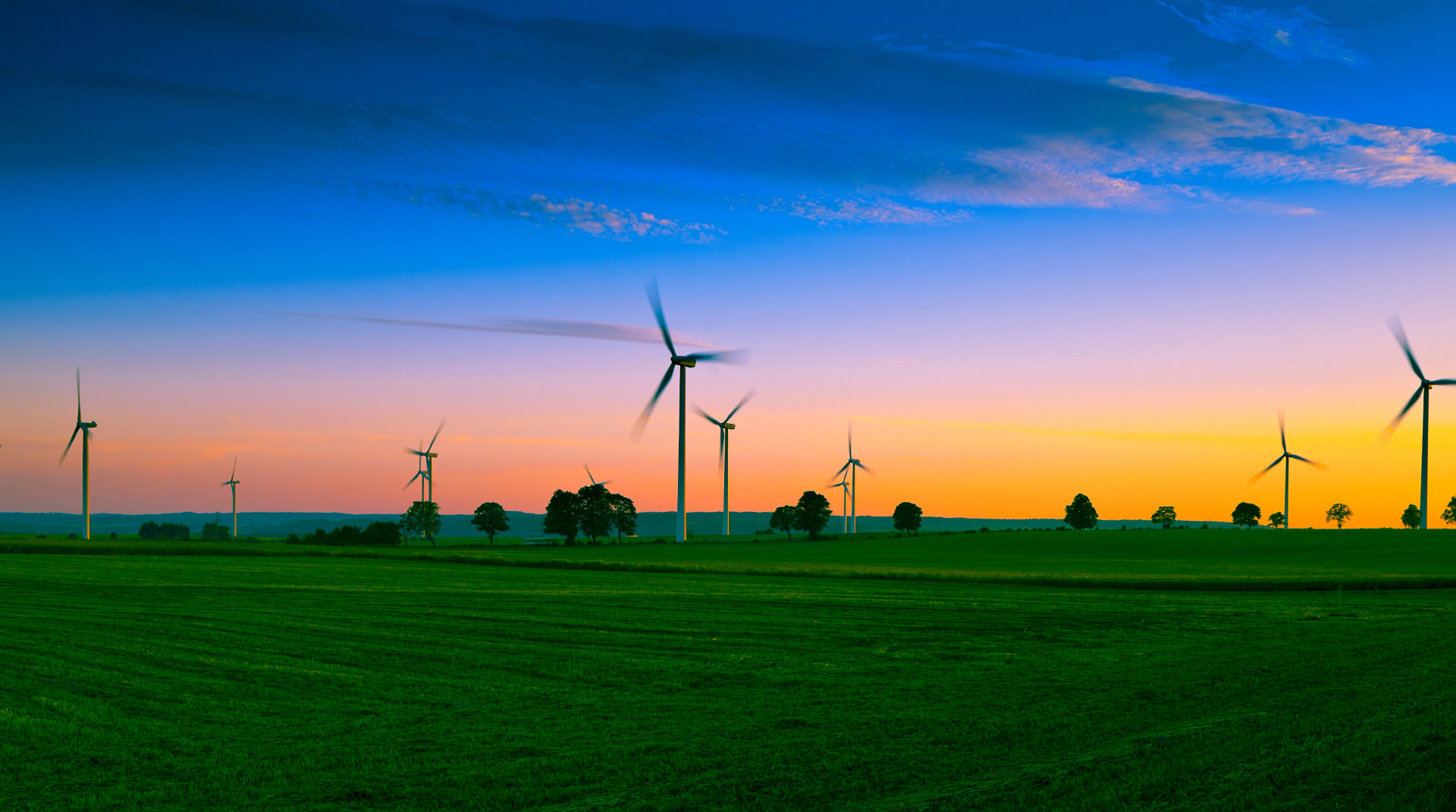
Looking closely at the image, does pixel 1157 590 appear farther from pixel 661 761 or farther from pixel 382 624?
pixel 661 761

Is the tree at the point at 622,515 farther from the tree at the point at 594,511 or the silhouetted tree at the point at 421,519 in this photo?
the silhouetted tree at the point at 421,519

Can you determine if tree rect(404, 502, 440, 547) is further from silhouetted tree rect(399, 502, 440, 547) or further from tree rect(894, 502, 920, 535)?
tree rect(894, 502, 920, 535)

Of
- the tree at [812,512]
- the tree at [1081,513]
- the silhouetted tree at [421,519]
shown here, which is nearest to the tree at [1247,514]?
the tree at [1081,513]

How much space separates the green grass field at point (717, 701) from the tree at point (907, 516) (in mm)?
123896

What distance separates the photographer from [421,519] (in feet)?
512

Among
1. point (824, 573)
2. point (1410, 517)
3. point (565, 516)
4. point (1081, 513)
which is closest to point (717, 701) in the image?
point (824, 573)

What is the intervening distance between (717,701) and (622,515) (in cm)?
11648

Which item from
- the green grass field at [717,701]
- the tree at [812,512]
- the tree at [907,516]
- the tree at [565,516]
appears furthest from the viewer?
the tree at [907,516]

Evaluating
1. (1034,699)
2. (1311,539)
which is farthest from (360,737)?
(1311,539)

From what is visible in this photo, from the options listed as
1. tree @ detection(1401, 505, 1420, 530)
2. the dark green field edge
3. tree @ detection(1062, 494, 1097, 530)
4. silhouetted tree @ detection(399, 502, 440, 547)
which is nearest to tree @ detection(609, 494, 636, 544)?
silhouetted tree @ detection(399, 502, 440, 547)

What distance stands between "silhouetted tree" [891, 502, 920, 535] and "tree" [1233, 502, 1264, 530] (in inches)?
2528

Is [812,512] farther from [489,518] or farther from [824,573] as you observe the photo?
[824,573]

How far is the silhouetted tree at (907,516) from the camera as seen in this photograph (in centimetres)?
15750

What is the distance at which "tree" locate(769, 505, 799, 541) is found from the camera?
145 m
